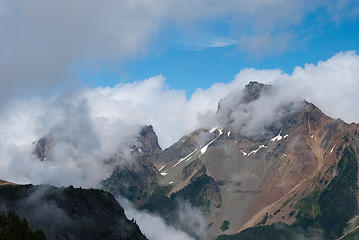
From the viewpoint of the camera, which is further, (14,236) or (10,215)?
(10,215)

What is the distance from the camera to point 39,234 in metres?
178

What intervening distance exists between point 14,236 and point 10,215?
17.2 m

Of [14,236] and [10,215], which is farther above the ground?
[10,215]

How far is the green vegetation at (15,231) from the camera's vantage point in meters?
171

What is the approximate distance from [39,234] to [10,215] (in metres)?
17.8

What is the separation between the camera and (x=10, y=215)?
18550 cm

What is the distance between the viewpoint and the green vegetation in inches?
6726

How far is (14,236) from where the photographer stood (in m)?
171

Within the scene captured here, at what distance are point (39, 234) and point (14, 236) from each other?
10.3m

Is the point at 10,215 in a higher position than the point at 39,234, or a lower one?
higher

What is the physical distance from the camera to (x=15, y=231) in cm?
17538
